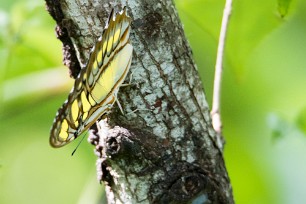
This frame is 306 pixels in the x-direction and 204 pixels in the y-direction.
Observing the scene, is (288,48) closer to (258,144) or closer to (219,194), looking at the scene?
(258,144)

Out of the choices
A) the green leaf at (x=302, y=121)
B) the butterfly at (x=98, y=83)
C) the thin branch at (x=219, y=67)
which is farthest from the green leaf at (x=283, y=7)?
the green leaf at (x=302, y=121)

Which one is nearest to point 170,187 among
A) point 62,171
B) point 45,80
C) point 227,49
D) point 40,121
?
point 227,49

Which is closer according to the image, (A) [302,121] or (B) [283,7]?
(B) [283,7]

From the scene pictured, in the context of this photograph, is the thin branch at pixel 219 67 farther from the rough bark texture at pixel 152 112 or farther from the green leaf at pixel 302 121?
the green leaf at pixel 302 121

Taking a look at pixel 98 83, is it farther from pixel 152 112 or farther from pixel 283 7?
pixel 283 7

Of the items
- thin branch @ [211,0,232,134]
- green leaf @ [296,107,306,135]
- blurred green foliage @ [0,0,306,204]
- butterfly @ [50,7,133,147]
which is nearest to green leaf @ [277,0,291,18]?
blurred green foliage @ [0,0,306,204]

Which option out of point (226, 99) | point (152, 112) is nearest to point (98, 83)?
point (152, 112)
